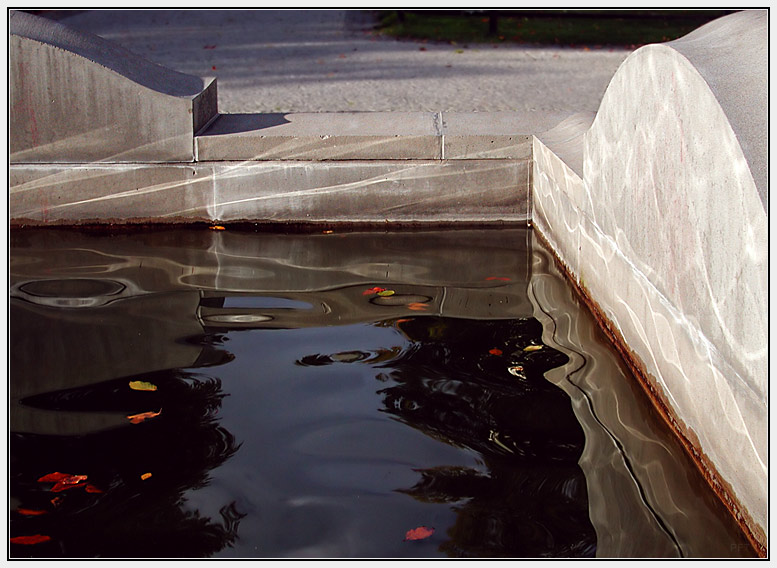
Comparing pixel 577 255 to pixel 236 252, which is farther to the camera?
pixel 236 252

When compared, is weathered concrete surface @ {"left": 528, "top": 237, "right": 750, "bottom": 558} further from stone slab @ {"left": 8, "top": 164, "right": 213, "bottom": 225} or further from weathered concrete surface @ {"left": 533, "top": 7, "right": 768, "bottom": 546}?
stone slab @ {"left": 8, "top": 164, "right": 213, "bottom": 225}

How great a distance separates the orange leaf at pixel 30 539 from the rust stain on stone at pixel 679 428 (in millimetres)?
2293

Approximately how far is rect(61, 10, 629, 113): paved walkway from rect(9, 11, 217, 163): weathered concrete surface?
3450 millimetres

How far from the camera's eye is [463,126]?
7.32 meters

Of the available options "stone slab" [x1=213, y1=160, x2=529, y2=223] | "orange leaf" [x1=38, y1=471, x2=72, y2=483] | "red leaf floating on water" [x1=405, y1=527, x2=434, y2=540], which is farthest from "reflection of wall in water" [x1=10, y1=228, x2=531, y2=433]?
"red leaf floating on water" [x1=405, y1=527, x2=434, y2=540]

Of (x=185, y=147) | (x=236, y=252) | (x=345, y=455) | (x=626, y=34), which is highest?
(x=626, y=34)

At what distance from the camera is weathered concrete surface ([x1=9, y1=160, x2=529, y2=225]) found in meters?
7.14

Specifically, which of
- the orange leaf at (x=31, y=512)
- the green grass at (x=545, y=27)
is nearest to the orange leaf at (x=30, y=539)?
the orange leaf at (x=31, y=512)

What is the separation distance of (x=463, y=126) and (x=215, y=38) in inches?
476

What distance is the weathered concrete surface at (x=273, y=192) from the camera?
7.14 meters

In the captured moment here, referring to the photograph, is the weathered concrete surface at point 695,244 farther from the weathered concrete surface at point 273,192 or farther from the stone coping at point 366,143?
the weathered concrete surface at point 273,192

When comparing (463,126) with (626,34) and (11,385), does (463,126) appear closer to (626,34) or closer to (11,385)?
(11,385)

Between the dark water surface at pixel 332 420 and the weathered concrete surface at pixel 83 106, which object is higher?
the weathered concrete surface at pixel 83 106

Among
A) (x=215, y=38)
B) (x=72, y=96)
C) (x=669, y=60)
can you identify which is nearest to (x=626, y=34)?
(x=215, y=38)
